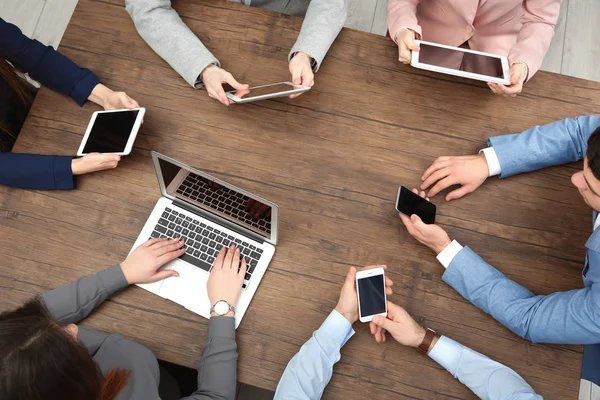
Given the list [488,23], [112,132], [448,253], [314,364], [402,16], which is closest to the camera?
[314,364]

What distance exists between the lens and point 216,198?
1.27m

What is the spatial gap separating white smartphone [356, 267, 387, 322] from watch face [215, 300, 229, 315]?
317mm

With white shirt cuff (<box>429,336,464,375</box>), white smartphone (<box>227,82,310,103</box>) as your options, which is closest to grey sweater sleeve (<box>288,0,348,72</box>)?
white smartphone (<box>227,82,310,103</box>)

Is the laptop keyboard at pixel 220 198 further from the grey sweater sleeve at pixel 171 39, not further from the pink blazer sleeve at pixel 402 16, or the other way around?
the pink blazer sleeve at pixel 402 16

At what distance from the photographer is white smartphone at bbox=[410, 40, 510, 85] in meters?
1.37

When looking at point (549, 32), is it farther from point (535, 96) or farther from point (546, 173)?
point (546, 173)

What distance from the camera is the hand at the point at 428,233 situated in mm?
1275

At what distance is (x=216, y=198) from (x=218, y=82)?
0.35m

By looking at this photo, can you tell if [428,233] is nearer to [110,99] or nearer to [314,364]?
[314,364]

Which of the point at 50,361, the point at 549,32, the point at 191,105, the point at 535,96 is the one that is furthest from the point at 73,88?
the point at 549,32

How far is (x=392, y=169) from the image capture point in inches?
55.1

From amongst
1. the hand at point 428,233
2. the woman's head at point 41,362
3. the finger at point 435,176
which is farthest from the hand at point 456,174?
the woman's head at point 41,362

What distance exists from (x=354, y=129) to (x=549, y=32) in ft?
2.31

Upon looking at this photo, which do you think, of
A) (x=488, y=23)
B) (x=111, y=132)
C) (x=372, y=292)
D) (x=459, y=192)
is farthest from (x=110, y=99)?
(x=488, y=23)
